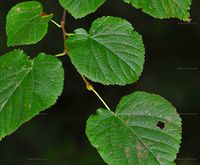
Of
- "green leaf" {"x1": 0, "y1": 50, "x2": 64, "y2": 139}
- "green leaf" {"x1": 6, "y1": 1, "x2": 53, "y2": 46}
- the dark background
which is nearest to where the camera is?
"green leaf" {"x1": 0, "y1": 50, "x2": 64, "y2": 139}

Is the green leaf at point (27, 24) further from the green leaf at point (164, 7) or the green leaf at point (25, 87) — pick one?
the green leaf at point (164, 7)

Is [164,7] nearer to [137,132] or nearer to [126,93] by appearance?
[137,132]

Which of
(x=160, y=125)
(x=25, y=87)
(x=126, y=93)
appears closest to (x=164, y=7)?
(x=160, y=125)

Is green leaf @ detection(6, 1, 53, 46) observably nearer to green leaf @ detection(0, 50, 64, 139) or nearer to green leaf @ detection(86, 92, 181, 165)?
green leaf @ detection(0, 50, 64, 139)

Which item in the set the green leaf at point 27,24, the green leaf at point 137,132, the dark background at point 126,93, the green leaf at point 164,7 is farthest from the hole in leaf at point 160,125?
the dark background at point 126,93

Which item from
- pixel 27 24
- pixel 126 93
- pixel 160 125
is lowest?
pixel 126 93

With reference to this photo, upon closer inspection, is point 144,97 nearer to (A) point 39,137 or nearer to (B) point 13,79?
(B) point 13,79

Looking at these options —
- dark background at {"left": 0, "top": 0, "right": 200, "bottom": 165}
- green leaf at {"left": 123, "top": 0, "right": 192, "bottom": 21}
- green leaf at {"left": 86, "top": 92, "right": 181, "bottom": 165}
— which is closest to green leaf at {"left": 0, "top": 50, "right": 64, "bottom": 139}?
green leaf at {"left": 86, "top": 92, "right": 181, "bottom": 165}
